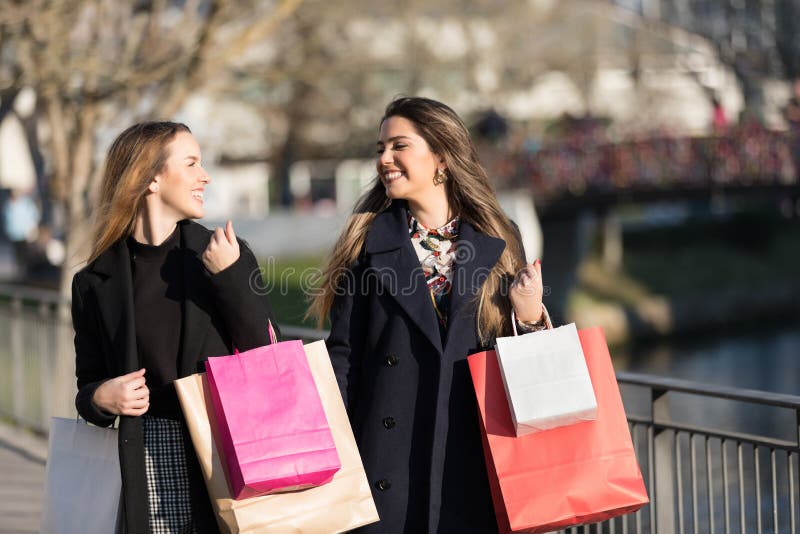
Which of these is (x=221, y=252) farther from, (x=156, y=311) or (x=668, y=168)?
(x=668, y=168)

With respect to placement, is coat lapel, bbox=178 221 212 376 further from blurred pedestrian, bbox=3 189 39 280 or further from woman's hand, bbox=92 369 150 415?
blurred pedestrian, bbox=3 189 39 280

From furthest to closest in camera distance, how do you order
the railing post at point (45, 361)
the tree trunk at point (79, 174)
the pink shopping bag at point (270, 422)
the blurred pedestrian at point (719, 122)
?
the blurred pedestrian at point (719, 122) < the tree trunk at point (79, 174) < the railing post at point (45, 361) < the pink shopping bag at point (270, 422)

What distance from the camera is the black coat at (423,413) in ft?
12.2

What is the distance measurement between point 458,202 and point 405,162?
0.22 meters

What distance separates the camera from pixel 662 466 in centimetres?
496

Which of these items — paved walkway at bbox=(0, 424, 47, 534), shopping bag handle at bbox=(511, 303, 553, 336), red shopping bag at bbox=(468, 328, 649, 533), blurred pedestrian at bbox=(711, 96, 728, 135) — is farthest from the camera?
blurred pedestrian at bbox=(711, 96, 728, 135)

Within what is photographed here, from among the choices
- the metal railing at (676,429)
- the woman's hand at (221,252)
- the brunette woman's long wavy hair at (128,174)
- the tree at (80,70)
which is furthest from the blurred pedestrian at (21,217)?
the woman's hand at (221,252)

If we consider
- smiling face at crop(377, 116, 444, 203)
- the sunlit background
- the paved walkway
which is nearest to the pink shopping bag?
smiling face at crop(377, 116, 444, 203)

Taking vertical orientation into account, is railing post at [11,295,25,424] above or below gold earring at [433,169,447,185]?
below

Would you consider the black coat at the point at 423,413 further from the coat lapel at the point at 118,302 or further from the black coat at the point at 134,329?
the coat lapel at the point at 118,302

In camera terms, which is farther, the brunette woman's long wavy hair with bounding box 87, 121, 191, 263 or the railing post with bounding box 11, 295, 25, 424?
the railing post with bounding box 11, 295, 25, 424

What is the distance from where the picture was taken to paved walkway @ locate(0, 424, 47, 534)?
7195mm

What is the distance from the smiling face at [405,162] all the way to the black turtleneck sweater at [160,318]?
666 millimetres

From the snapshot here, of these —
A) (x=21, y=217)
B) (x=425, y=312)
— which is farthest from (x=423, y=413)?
(x=21, y=217)
